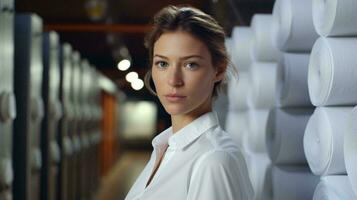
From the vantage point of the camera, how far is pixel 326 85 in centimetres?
162

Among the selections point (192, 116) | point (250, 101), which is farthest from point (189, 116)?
point (250, 101)

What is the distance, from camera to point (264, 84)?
2.71 m

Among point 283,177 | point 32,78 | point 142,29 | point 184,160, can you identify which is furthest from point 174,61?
point 142,29

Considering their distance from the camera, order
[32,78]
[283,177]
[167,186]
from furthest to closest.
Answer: [32,78]
[283,177]
[167,186]

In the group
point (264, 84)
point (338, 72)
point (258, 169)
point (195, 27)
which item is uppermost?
point (195, 27)

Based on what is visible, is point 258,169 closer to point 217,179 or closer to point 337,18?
point 337,18

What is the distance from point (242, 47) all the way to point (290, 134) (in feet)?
4.65

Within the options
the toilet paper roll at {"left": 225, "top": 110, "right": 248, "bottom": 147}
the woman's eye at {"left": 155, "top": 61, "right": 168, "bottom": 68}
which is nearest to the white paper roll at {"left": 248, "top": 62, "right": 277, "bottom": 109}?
the toilet paper roll at {"left": 225, "top": 110, "right": 248, "bottom": 147}

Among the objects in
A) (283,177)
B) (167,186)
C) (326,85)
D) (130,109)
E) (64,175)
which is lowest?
(130,109)

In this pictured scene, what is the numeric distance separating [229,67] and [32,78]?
2.69 metres

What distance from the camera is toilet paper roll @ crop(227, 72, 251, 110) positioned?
350 cm

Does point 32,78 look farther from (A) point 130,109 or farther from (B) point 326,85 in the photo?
(A) point 130,109

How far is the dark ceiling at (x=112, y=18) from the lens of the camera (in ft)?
13.2

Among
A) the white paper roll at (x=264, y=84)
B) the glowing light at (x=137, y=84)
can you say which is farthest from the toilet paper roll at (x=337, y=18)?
the glowing light at (x=137, y=84)
